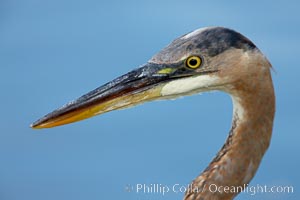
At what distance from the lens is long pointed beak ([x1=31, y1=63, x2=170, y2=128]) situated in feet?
11.6

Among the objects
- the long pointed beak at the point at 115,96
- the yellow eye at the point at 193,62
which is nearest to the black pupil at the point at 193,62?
the yellow eye at the point at 193,62

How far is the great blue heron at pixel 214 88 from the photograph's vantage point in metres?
3.36

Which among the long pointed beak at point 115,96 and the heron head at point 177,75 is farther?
the long pointed beak at point 115,96

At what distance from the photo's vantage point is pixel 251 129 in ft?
11.3

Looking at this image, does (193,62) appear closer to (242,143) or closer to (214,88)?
(214,88)

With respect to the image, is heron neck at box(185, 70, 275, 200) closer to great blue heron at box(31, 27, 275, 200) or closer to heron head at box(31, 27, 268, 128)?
great blue heron at box(31, 27, 275, 200)

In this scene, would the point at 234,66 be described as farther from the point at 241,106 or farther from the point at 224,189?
the point at 224,189

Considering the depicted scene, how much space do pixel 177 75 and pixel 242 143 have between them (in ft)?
1.56

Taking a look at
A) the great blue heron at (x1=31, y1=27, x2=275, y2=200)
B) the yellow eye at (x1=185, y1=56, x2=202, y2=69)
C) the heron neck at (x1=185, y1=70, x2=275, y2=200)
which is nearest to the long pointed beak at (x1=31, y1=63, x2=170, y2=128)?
the great blue heron at (x1=31, y1=27, x2=275, y2=200)

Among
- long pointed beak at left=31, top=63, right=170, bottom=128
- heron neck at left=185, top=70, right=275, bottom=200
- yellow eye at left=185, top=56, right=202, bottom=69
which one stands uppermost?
yellow eye at left=185, top=56, right=202, bottom=69

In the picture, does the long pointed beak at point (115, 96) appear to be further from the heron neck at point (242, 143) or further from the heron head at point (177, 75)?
the heron neck at point (242, 143)

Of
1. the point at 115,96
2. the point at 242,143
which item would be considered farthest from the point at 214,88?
the point at 115,96

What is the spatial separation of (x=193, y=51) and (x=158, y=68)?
22cm

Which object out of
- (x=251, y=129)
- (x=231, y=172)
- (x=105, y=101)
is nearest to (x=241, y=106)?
(x=251, y=129)
